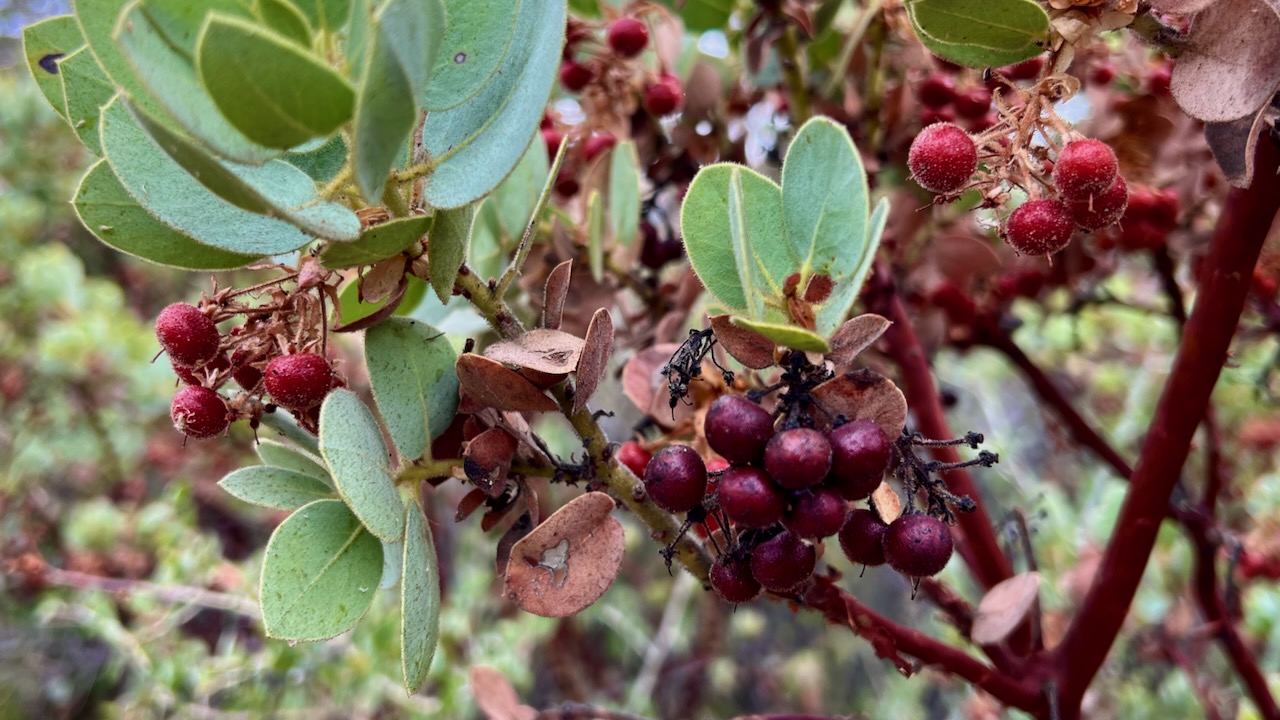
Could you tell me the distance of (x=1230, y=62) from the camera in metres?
0.54

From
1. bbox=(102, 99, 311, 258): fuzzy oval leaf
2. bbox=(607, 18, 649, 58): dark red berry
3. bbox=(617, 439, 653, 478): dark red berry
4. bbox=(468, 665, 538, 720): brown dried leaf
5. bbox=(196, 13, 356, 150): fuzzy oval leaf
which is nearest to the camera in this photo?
bbox=(196, 13, 356, 150): fuzzy oval leaf

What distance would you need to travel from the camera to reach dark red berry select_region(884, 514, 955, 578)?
506 mm

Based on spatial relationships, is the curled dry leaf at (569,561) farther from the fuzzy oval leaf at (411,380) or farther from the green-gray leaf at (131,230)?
the green-gray leaf at (131,230)

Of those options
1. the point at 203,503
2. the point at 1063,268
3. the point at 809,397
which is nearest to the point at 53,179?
the point at 203,503

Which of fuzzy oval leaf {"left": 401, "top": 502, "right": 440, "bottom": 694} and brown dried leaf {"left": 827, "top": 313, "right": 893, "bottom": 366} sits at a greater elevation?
brown dried leaf {"left": 827, "top": 313, "right": 893, "bottom": 366}

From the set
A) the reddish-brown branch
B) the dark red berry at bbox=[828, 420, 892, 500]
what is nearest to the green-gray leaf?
the dark red berry at bbox=[828, 420, 892, 500]

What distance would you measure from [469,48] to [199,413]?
0.27 meters

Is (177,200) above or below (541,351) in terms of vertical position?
above

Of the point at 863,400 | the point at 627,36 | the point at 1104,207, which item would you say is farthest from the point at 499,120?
the point at 627,36

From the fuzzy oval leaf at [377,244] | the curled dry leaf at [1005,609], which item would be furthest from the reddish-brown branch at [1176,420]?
the fuzzy oval leaf at [377,244]

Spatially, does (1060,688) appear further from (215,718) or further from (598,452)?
(215,718)

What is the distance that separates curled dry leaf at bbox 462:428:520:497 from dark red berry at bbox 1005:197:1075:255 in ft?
1.10

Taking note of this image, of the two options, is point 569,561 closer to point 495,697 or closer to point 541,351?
point 541,351

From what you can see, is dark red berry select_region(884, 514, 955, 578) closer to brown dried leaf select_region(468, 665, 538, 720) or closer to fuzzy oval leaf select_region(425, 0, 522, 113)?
fuzzy oval leaf select_region(425, 0, 522, 113)
